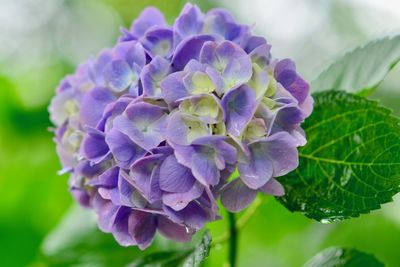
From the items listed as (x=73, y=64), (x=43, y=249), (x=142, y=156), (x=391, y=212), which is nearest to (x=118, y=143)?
(x=142, y=156)

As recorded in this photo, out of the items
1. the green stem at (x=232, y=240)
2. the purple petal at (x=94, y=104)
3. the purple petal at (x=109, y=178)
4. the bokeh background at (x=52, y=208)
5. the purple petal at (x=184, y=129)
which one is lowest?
the bokeh background at (x=52, y=208)

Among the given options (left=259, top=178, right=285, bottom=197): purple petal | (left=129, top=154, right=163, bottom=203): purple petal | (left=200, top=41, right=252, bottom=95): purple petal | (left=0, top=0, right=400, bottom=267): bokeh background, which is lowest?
(left=0, top=0, right=400, bottom=267): bokeh background

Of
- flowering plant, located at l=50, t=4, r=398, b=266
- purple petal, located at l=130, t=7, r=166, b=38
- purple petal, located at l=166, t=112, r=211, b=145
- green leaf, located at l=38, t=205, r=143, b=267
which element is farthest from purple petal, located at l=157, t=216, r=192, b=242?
green leaf, located at l=38, t=205, r=143, b=267

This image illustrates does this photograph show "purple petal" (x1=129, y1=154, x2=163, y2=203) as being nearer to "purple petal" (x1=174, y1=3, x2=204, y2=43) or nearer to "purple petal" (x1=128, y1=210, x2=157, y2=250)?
"purple petal" (x1=128, y1=210, x2=157, y2=250)

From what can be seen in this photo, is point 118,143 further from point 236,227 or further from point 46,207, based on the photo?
point 46,207

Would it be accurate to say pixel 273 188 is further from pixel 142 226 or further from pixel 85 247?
pixel 85 247

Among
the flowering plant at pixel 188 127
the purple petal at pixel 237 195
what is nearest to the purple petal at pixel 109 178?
the flowering plant at pixel 188 127

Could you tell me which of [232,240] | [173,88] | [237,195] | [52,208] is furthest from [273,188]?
[52,208]

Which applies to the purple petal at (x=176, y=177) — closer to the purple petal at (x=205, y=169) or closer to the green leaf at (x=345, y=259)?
the purple petal at (x=205, y=169)
